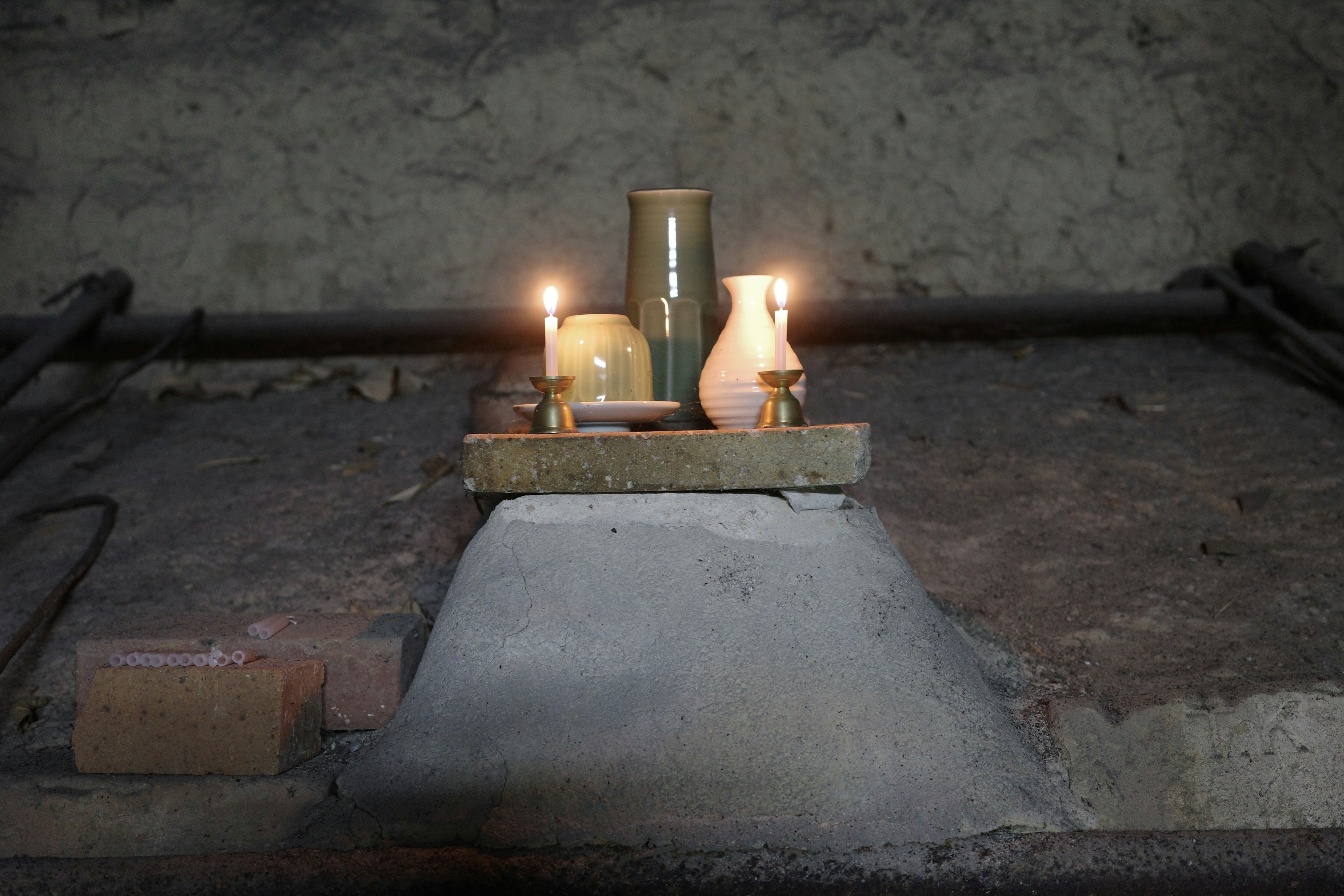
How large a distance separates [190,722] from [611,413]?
858 millimetres

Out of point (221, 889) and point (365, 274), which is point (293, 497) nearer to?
point (365, 274)

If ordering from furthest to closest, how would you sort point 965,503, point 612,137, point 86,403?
point 612,137
point 86,403
point 965,503

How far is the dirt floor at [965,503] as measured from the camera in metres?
2.07

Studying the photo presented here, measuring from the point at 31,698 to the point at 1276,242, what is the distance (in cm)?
412

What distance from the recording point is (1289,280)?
11.1ft

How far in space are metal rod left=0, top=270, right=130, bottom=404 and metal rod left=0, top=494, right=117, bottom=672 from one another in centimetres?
51

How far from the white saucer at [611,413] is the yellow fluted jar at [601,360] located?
5 cm

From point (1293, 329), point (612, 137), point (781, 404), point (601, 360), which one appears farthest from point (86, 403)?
point (1293, 329)

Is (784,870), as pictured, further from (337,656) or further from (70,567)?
(70,567)

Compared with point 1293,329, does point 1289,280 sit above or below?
above

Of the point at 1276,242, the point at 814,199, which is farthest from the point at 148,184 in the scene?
the point at 1276,242

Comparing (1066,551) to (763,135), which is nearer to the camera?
(1066,551)

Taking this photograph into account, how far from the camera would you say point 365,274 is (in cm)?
361

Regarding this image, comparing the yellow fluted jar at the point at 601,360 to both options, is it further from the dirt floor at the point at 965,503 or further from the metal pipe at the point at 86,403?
the metal pipe at the point at 86,403
